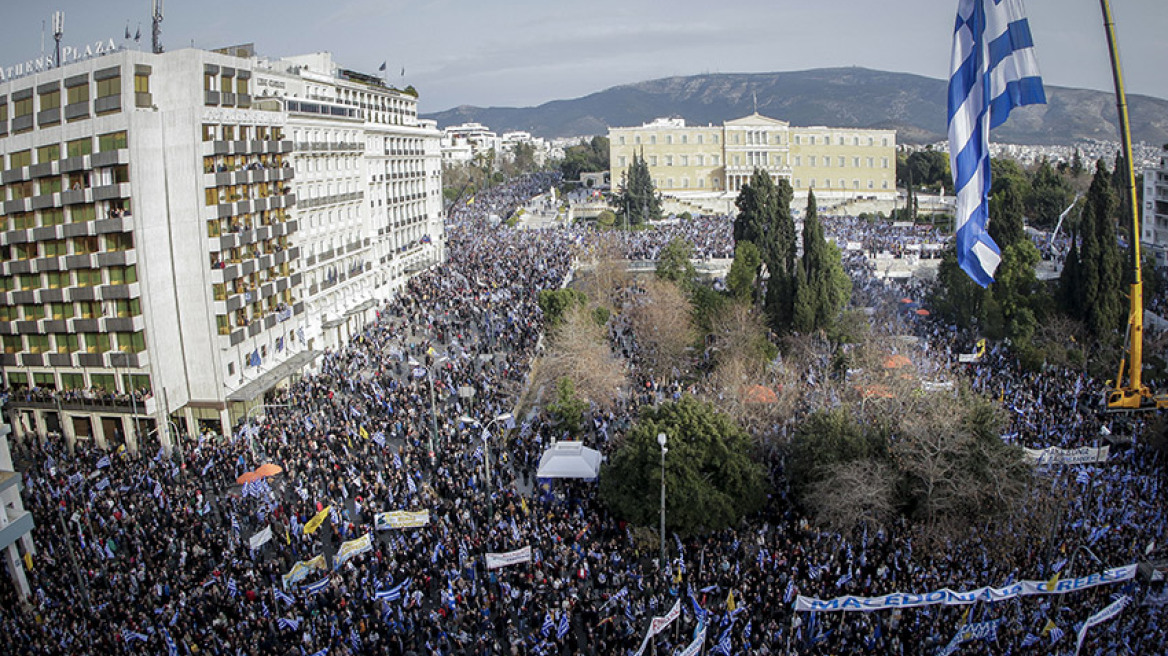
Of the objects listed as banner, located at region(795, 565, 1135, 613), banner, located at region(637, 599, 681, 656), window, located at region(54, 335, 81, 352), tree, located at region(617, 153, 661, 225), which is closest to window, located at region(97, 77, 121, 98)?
window, located at region(54, 335, 81, 352)

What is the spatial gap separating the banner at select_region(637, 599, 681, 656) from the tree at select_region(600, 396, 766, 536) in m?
4.37

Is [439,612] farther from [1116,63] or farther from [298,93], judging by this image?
[298,93]

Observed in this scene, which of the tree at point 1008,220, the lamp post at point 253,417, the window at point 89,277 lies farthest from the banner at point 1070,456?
the window at point 89,277

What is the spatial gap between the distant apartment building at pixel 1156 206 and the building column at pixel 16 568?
2597 inches

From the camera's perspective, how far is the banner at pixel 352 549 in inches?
840

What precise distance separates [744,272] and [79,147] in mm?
29704

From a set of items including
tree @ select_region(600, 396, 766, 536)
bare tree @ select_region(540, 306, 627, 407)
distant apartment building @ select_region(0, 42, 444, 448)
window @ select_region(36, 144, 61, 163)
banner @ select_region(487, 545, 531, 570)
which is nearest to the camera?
banner @ select_region(487, 545, 531, 570)

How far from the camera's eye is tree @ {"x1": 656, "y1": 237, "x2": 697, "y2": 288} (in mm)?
49269

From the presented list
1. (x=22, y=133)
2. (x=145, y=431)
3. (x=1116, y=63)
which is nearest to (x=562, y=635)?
(x=1116, y=63)

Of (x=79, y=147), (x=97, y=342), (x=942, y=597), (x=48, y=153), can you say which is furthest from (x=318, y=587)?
(x=48, y=153)

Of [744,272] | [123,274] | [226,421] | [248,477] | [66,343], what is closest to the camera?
[248,477]

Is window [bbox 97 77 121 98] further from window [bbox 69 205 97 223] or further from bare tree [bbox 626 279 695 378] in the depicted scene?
bare tree [bbox 626 279 695 378]

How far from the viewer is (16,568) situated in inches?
877

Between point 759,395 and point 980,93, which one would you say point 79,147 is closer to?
point 759,395
